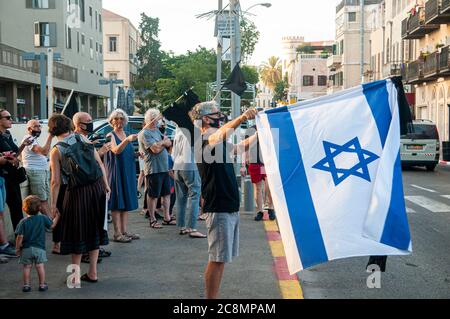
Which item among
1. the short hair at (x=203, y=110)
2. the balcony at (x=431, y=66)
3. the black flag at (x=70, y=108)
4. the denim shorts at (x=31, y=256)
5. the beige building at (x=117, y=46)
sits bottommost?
the denim shorts at (x=31, y=256)

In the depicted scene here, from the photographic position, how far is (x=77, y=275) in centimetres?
631

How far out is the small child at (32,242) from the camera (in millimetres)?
6117

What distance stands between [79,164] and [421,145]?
60.3 feet

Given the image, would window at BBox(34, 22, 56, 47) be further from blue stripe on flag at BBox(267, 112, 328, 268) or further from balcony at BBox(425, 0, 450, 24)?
blue stripe on flag at BBox(267, 112, 328, 268)

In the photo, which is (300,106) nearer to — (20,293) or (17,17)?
(20,293)

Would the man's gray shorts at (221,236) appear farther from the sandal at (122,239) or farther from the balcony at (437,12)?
the balcony at (437,12)

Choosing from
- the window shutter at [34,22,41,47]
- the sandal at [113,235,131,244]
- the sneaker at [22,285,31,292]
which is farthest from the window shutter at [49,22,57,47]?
the sneaker at [22,285,31,292]

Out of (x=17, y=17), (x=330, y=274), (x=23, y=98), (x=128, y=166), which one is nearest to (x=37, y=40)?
(x=17, y=17)

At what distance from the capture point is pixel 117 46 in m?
79.0

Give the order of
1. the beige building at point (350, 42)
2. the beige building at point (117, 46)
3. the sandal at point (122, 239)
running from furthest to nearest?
the beige building at point (117, 46)
the beige building at point (350, 42)
the sandal at point (122, 239)

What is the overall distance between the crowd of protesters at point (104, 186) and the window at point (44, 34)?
120ft

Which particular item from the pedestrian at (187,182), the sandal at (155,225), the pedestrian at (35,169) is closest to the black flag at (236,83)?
the pedestrian at (187,182)

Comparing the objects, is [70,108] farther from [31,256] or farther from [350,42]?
[350,42]

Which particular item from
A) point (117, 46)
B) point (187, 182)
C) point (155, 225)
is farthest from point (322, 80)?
point (187, 182)
